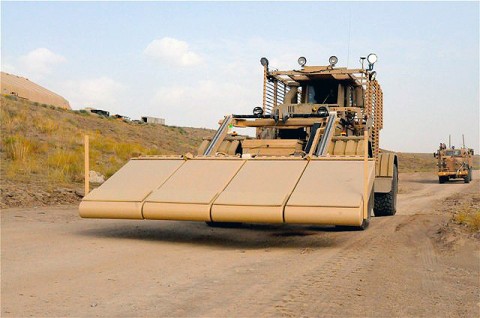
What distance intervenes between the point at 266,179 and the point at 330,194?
1063 mm

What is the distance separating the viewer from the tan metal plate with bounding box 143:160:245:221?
7.81 meters

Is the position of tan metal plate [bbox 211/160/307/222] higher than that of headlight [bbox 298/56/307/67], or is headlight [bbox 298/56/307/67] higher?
headlight [bbox 298/56/307/67]

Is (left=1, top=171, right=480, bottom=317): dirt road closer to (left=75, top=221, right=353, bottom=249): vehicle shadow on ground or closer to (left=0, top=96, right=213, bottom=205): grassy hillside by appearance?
(left=75, top=221, right=353, bottom=249): vehicle shadow on ground

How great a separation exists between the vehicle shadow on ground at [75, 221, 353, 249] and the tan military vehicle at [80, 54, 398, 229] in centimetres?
54

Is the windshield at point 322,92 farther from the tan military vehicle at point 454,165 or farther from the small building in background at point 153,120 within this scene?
the small building in background at point 153,120

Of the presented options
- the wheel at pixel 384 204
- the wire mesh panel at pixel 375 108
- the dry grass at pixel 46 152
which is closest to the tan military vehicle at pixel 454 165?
the dry grass at pixel 46 152

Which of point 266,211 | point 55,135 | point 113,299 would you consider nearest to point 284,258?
point 266,211

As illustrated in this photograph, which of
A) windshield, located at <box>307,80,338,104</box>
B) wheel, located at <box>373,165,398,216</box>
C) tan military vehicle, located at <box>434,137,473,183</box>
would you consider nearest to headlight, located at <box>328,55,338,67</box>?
windshield, located at <box>307,80,338,104</box>

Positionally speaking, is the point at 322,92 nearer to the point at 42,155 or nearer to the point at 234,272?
the point at 234,272

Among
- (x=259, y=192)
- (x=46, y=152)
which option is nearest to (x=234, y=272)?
(x=259, y=192)

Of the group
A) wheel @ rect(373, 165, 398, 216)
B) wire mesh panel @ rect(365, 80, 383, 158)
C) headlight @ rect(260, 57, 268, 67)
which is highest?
headlight @ rect(260, 57, 268, 67)

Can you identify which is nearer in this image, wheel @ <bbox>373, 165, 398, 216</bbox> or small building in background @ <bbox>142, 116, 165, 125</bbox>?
wheel @ <bbox>373, 165, 398, 216</bbox>

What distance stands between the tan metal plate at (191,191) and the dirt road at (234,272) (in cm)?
50

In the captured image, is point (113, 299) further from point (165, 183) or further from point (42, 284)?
point (165, 183)
